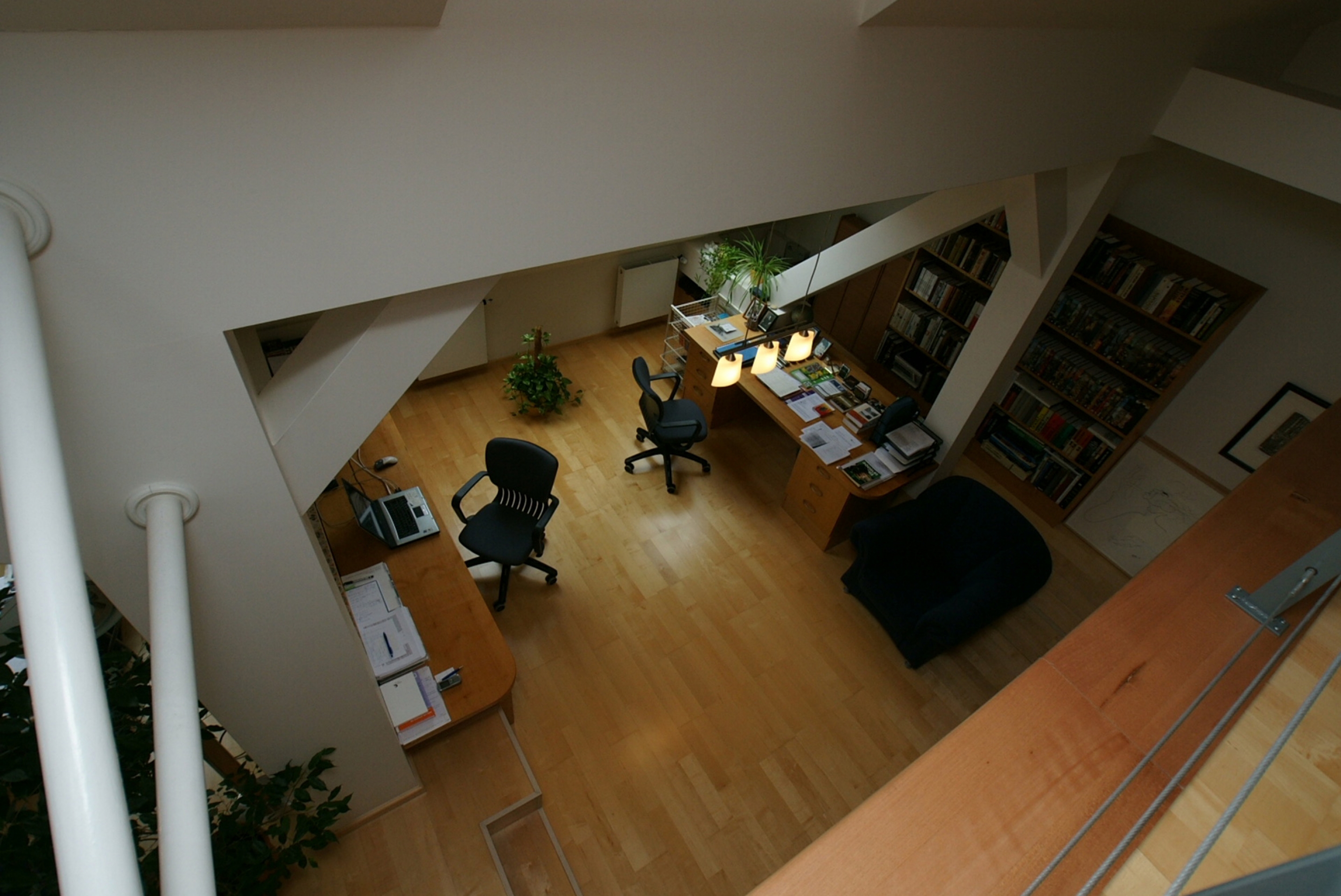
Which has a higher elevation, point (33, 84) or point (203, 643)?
point (33, 84)

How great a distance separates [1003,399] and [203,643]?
17.0 feet

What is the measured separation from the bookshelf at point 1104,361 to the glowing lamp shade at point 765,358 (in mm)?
2036

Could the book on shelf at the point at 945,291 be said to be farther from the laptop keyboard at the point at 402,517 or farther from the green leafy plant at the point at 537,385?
the laptop keyboard at the point at 402,517

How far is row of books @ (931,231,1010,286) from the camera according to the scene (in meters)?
4.87

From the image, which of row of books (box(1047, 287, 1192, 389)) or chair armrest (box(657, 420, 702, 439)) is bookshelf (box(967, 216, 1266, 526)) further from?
chair armrest (box(657, 420, 702, 439))

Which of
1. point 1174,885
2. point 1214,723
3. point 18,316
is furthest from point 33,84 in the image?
point 1214,723

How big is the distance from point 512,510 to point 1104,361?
4.04 m

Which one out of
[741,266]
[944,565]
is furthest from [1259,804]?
[741,266]

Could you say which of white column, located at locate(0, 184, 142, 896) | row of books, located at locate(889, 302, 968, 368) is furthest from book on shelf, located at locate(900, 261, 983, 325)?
white column, located at locate(0, 184, 142, 896)

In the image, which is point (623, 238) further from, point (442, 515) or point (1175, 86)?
point (442, 515)

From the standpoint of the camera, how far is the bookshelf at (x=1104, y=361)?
13.3ft

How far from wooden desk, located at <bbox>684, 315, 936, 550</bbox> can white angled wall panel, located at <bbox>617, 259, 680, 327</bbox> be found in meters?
1.01

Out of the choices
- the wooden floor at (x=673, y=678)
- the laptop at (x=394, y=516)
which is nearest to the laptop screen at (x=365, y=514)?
the laptop at (x=394, y=516)

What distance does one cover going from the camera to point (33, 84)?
0.89m
